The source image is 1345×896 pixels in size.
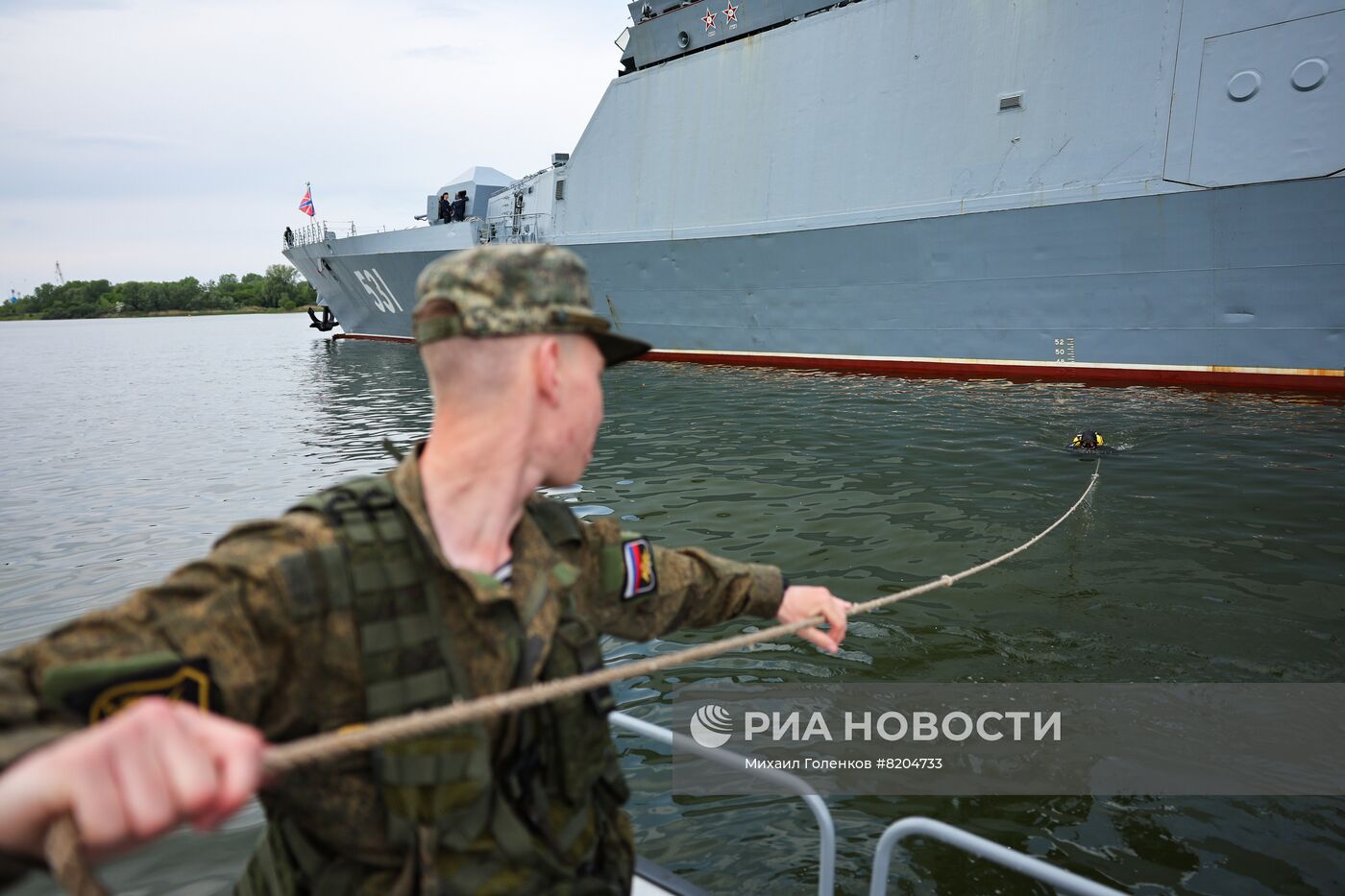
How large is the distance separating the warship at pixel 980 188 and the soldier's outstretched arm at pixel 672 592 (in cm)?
1348

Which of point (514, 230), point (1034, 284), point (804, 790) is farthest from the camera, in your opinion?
point (514, 230)

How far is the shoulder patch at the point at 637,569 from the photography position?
1698 mm

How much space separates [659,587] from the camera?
5.86 feet

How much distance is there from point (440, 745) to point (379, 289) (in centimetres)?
2968

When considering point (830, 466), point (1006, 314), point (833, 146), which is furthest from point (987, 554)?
point (833, 146)

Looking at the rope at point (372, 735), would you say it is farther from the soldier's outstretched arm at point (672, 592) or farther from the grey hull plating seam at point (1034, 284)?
the grey hull plating seam at point (1034, 284)

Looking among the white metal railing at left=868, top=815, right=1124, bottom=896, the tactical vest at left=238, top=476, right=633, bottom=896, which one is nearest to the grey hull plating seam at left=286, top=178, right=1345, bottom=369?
the white metal railing at left=868, top=815, right=1124, bottom=896

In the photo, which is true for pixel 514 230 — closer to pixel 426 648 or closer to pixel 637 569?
pixel 637 569

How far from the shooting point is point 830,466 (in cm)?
970

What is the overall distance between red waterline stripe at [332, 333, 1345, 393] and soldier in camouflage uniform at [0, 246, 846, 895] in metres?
8.81

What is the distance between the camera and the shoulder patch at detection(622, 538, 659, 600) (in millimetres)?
1698

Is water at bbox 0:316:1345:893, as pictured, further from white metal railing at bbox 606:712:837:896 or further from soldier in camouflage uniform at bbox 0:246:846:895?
soldier in camouflage uniform at bbox 0:246:846:895

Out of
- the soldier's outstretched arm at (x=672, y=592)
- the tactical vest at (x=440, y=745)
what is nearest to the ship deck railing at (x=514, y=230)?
the soldier's outstretched arm at (x=672, y=592)

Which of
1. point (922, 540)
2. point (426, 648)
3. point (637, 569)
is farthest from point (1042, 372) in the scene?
point (426, 648)
